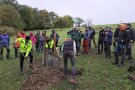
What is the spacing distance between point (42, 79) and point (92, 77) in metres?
2.63

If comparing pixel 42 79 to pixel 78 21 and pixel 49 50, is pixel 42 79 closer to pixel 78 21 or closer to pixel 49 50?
pixel 49 50

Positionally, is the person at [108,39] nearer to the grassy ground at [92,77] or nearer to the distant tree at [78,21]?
the grassy ground at [92,77]

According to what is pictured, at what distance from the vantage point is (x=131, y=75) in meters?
14.9

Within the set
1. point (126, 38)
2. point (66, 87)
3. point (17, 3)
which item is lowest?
point (66, 87)

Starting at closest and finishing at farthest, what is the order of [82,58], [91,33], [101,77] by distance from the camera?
1. [101,77]
2. [82,58]
3. [91,33]

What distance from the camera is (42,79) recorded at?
14195 millimetres

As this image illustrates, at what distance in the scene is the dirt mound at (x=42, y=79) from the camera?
1360cm

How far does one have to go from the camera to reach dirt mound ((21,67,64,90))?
44.6 ft

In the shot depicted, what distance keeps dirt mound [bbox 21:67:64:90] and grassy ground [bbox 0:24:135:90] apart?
14.6 inches

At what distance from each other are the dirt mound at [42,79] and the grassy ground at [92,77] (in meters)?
0.37

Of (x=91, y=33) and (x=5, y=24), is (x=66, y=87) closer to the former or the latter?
(x=91, y=33)

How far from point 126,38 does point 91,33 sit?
5881mm

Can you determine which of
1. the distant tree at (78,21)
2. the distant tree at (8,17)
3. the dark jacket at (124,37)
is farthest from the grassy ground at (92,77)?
the distant tree at (78,21)

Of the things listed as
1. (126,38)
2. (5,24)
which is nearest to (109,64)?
(126,38)
